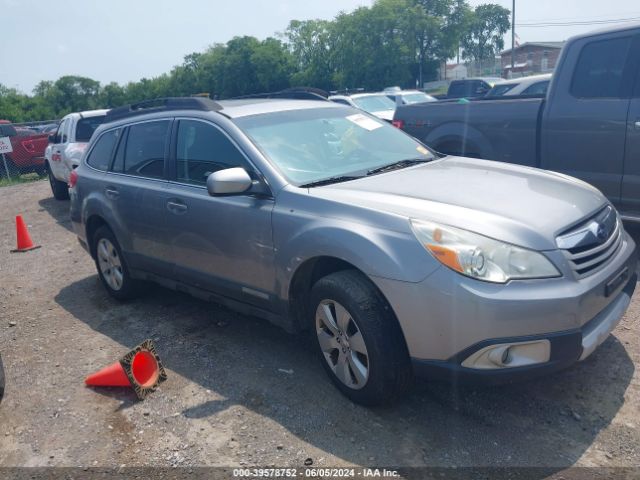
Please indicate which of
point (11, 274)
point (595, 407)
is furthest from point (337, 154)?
point (11, 274)

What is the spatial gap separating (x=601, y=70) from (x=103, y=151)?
470 cm

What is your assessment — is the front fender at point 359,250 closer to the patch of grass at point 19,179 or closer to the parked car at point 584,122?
the parked car at point 584,122

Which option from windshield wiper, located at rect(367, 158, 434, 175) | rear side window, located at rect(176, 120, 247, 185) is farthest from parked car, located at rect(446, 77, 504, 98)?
rear side window, located at rect(176, 120, 247, 185)

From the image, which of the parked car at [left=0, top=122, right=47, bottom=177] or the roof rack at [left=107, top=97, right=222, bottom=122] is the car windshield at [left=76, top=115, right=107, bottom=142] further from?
the parked car at [left=0, top=122, right=47, bottom=177]

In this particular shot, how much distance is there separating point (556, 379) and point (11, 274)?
6481 mm

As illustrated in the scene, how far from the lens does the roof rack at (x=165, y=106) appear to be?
15.6 feet

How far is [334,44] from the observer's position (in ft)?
218

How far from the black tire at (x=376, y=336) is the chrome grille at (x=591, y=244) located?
38.2 inches

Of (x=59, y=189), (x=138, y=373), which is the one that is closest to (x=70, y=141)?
(x=59, y=189)

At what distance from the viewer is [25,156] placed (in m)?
18.6

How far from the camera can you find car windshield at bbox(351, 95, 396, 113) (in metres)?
17.4

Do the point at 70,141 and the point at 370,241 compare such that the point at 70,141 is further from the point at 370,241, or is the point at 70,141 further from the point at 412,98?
the point at 412,98

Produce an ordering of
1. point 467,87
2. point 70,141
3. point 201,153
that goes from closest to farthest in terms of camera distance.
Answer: point 201,153, point 70,141, point 467,87

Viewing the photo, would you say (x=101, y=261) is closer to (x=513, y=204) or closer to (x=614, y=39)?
(x=513, y=204)
